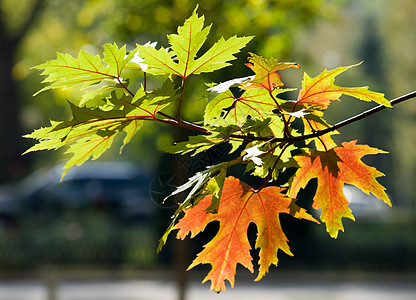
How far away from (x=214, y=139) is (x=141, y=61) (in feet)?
0.74

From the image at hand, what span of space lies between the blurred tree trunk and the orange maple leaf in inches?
871

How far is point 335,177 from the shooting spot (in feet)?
4.72

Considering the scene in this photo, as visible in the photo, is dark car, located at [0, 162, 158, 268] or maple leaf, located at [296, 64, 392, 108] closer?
maple leaf, located at [296, 64, 392, 108]

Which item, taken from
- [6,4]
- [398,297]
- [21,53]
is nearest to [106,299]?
[398,297]

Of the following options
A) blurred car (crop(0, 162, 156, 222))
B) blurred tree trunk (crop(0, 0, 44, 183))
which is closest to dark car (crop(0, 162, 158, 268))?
blurred car (crop(0, 162, 156, 222))

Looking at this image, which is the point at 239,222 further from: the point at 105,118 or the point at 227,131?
the point at 105,118

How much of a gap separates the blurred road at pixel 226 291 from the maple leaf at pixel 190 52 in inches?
405

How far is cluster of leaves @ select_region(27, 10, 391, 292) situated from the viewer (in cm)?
128

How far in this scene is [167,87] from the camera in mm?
1290

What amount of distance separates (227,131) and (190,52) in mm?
177

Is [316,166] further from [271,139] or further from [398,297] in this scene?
[398,297]

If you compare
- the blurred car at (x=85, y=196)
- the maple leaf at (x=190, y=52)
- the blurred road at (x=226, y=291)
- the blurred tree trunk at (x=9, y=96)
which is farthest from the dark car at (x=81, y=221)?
the maple leaf at (x=190, y=52)

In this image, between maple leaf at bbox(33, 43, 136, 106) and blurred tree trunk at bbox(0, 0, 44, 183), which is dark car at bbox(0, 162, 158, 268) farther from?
maple leaf at bbox(33, 43, 136, 106)

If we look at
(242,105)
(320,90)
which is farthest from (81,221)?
(320,90)
